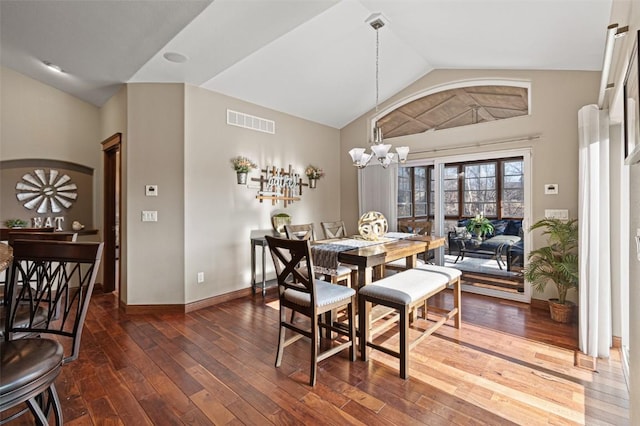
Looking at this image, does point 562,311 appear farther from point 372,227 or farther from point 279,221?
point 279,221

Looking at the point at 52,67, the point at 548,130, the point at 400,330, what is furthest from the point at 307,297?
the point at 52,67

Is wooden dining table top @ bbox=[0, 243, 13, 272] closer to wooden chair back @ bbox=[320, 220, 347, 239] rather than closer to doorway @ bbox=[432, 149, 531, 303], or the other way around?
wooden chair back @ bbox=[320, 220, 347, 239]

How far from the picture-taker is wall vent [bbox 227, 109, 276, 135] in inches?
161

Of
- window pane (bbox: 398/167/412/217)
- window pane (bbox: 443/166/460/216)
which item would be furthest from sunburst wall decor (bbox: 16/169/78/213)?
window pane (bbox: 443/166/460/216)

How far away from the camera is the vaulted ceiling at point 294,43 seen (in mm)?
2461

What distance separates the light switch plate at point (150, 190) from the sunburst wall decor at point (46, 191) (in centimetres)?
189

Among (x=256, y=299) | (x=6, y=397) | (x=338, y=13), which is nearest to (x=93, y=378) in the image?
(x=6, y=397)

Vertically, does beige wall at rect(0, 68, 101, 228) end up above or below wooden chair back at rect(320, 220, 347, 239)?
above

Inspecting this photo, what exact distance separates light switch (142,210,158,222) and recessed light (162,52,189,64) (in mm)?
1660

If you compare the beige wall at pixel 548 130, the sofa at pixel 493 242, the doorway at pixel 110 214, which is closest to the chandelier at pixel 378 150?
the beige wall at pixel 548 130

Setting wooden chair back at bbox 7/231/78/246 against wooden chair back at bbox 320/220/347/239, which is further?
wooden chair back at bbox 320/220/347/239

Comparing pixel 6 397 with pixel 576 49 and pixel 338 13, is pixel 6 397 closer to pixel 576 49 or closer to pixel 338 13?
pixel 338 13

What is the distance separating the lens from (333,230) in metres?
3.83

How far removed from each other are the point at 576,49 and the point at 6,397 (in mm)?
4585
